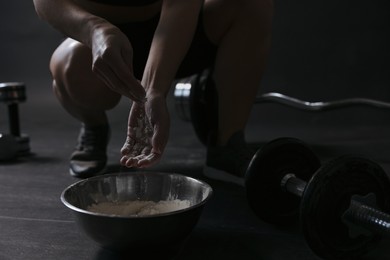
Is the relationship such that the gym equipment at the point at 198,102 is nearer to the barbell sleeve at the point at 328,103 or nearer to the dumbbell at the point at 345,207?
the barbell sleeve at the point at 328,103

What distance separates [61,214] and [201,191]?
1.01 feet

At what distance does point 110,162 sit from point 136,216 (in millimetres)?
721

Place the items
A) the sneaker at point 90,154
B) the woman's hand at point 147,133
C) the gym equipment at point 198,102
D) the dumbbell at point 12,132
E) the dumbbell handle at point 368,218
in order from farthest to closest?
the dumbbell at point 12,132
the gym equipment at point 198,102
the sneaker at point 90,154
the woman's hand at point 147,133
the dumbbell handle at point 368,218

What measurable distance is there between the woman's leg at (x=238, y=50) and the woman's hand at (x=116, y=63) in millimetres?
438

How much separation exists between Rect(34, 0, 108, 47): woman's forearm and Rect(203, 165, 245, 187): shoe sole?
0.46 metres

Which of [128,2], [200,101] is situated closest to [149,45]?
[128,2]

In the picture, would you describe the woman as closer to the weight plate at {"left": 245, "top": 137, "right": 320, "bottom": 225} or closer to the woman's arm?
the woman's arm

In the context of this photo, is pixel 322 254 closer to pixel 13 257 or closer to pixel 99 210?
pixel 99 210

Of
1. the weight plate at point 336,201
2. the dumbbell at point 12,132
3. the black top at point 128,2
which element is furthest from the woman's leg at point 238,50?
the dumbbell at point 12,132

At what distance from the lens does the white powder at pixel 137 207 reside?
81 cm

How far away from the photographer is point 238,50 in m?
1.17

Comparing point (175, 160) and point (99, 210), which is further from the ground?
point (99, 210)

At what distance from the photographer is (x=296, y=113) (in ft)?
6.70

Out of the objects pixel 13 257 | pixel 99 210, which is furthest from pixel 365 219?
pixel 13 257
